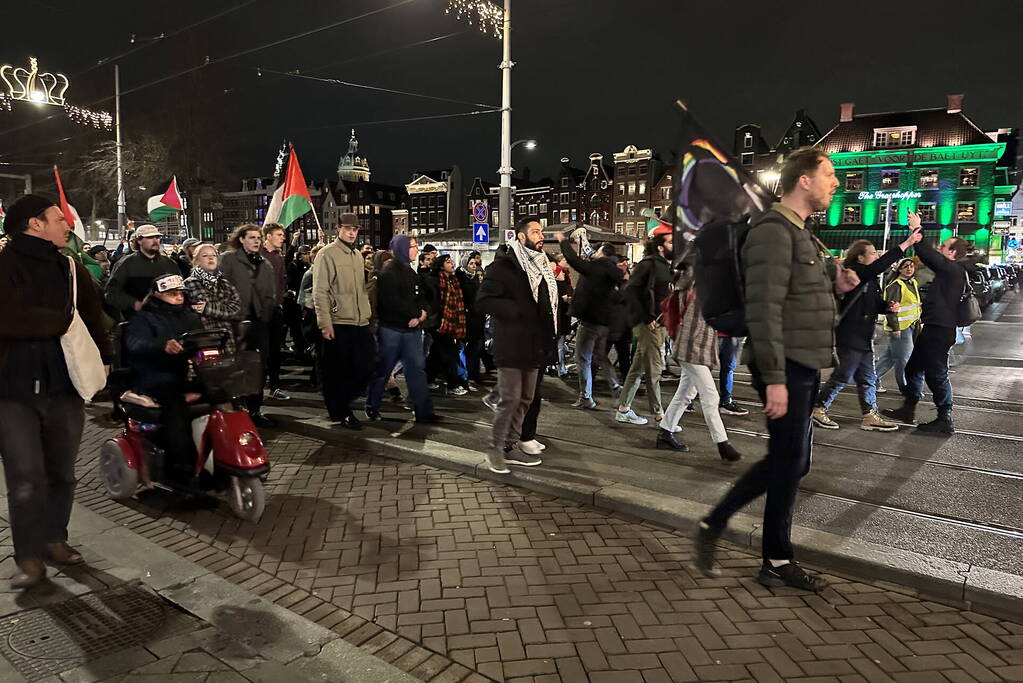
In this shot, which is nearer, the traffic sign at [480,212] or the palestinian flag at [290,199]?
the palestinian flag at [290,199]

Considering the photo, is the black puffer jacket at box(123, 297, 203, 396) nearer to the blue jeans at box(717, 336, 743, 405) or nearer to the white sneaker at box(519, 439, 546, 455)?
the white sneaker at box(519, 439, 546, 455)

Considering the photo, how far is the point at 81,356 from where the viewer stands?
3.73 meters

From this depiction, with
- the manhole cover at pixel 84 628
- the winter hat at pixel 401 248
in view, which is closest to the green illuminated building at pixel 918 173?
the winter hat at pixel 401 248

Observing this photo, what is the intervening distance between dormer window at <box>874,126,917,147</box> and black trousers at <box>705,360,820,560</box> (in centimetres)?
5629

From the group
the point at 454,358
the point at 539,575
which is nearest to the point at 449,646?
the point at 539,575

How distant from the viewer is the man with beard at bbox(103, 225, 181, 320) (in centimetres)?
682

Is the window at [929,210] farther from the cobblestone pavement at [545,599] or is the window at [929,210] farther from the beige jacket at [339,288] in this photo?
the cobblestone pavement at [545,599]

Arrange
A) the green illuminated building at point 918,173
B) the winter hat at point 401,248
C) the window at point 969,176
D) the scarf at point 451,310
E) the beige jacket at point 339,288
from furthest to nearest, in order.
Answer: the window at point 969,176 < the green illuminated building at point 918,173 < the scarf at point 451,310 < the winter hat at point 401,248 < the beige jacket at point 339,288

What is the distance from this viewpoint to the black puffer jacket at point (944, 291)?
265 inches

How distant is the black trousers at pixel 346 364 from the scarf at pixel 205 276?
1312mm

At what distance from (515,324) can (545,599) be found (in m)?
2.40

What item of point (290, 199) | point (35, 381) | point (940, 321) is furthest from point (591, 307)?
point (290, 199)

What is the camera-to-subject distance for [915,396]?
727 cm

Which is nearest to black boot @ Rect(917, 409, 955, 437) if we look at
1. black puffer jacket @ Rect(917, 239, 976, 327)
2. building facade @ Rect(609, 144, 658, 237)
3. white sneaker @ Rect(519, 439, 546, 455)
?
black puffer jacket @ Rect(917, 239, 976, 327)
